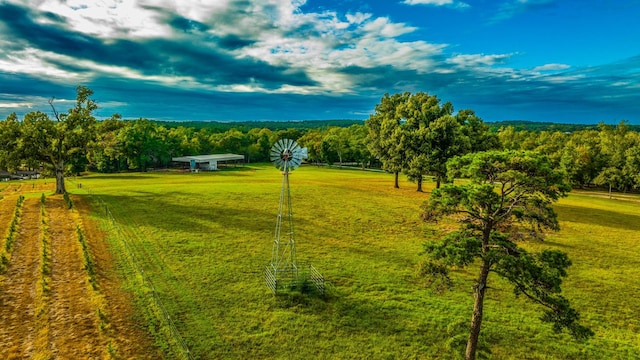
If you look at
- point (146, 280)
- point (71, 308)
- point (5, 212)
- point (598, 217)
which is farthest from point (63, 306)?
point (598, 217)

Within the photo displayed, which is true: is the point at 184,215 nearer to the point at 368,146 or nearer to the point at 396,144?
the point at 396,144

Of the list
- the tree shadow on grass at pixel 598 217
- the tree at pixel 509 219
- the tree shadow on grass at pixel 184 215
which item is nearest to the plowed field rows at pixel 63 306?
the tree shadow on grass at pixel 184 215

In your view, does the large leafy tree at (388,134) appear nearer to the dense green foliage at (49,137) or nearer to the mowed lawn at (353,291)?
the mowed lawn at (353,291)

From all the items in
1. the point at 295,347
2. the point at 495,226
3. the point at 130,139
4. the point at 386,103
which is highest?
the point at 386,103

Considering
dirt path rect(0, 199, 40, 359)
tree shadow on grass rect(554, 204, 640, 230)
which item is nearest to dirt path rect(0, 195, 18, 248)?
dirt path rect(0, 199, 40, 359)

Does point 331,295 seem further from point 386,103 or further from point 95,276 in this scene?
point 386,103

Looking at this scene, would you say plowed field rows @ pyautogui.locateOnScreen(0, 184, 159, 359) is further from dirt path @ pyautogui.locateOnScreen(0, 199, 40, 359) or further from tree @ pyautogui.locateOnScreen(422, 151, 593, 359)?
tree @ pyautogui.locateOnScreen(422, 151, 593, 359)

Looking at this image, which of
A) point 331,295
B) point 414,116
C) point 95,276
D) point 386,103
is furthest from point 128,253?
point 386,103
